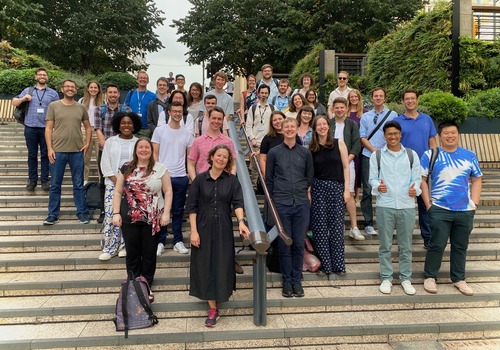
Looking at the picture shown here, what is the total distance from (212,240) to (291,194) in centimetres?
101

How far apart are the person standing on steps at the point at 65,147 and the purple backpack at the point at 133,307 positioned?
215cm

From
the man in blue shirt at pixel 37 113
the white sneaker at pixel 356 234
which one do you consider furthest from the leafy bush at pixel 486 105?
the man in blue shirt at pixel 37 113

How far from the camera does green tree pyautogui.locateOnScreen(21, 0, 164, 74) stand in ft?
75.2

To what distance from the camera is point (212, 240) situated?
375cm

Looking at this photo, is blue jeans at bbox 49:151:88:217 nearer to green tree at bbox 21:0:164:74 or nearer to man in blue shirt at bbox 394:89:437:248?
man in blue shirt at bbox 394:89:437:248

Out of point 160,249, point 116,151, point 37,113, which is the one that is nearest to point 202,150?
point 116,151

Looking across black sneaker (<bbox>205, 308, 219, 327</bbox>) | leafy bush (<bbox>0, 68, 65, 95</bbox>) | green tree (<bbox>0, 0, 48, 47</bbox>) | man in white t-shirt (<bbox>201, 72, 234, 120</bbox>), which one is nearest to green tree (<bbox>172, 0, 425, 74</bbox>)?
green tree (<bbox>0, 0, 48, 47</bbox>)

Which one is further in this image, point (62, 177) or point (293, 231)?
point (62, 177)

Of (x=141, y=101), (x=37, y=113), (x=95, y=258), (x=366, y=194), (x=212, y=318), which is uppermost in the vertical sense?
(x=141, y=101)

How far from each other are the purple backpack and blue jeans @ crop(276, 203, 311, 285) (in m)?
1.50

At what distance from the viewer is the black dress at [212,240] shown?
374 centimetres

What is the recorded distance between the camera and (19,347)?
3549 mm

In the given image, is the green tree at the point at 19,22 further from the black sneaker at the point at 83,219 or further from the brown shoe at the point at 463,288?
the brown shoe at the point at 463,288

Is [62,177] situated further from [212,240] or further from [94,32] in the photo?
[94,32]
